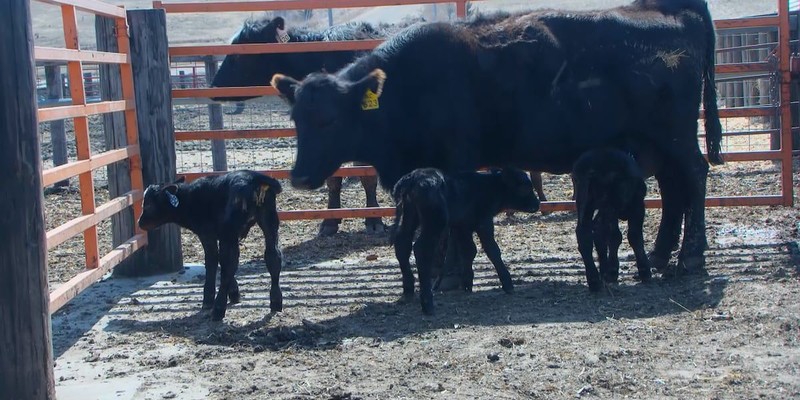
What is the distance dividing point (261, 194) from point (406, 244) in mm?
1055

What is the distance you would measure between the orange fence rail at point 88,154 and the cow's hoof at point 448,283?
2.40 meters

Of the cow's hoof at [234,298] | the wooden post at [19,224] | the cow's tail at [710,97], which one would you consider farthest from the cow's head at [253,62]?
the wooden post at [19,224]

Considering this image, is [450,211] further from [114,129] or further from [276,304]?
[114,129]

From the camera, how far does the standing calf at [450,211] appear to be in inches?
262

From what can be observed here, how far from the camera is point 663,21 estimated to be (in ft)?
26.3

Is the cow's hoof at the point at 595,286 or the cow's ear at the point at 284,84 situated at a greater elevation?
the cow's ear at the point at 284,84

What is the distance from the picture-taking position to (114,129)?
26.9 ft

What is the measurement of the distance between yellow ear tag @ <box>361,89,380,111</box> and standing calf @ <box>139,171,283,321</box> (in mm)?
1063

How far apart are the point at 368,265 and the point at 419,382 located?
3.51 meters

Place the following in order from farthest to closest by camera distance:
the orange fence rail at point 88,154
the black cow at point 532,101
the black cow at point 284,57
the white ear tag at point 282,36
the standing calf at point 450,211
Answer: the white ear tag at point 282,36 < the black cow at point 284,57 < the black cow at point 532,101 < the standing calf at point 450,211 < the orange fence rail at point 88,154

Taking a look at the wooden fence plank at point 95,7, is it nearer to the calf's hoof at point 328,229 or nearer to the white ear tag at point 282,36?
the calf's hoof at point 328,229

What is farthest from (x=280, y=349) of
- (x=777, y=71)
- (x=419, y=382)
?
(x=777, y=71)

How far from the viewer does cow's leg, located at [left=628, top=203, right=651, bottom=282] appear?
7277mm

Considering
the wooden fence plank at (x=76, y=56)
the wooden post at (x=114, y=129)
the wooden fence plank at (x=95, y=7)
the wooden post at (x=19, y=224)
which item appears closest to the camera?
the wooden post at (x=19, y=224)
